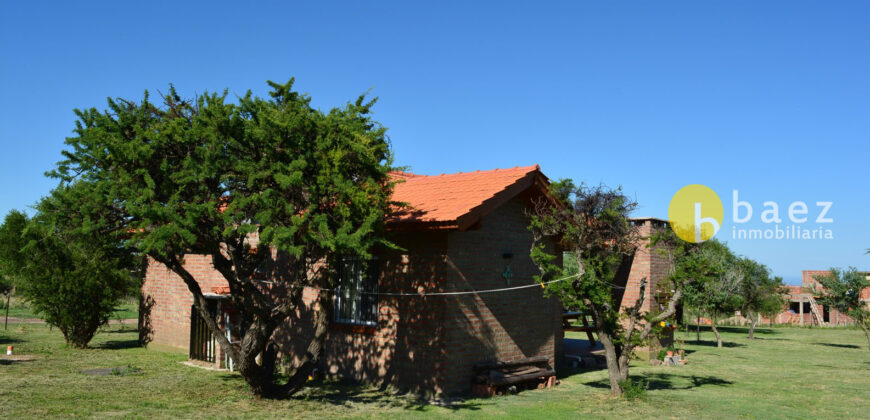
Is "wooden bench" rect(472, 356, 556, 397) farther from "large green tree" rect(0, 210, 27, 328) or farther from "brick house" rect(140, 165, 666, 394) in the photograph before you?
"large green tree" rect(0, 210, 27, 328)

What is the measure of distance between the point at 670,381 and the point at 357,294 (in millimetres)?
7916

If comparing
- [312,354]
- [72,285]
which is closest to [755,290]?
[312,354]

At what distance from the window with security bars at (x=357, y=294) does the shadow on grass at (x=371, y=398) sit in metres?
1.43

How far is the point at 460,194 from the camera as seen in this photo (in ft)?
42.1

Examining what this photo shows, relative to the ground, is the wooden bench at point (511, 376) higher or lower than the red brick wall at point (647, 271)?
lower

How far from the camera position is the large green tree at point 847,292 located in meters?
23.4

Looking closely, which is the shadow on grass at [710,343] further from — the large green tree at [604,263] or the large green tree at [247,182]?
the large green tree at [247,182]

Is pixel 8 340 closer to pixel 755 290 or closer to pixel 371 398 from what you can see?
pixel 371 398

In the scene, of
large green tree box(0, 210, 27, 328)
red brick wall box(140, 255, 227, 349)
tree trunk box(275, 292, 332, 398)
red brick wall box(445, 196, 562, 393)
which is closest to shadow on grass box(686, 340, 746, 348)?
red brick wall box(445, 196, 562, 393)

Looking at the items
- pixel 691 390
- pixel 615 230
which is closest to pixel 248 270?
pixel 615 230

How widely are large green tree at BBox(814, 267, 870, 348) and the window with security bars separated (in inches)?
817

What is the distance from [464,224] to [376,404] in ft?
12.0

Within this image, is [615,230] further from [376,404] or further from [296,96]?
[296,96]

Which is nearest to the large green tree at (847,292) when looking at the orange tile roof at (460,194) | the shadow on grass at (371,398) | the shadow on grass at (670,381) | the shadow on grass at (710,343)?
Answer: the shadow on grass at (710,343)
